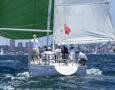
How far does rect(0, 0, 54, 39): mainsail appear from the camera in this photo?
16188 millimetres

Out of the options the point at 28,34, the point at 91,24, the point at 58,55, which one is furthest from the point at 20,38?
the point at 91,24

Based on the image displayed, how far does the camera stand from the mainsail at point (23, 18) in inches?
637

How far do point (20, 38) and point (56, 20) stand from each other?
9.91ft

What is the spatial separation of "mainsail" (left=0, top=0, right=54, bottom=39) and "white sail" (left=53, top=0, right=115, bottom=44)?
1.62 meters

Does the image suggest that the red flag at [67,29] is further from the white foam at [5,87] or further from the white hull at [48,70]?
the white foam at [5,87]

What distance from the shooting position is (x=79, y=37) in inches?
599

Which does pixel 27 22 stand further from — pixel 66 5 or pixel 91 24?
pixel 91 24

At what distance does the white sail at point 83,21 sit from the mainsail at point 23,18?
1.62 meters

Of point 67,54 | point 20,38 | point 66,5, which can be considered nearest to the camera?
point 67,54

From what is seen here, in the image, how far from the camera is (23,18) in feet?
55.1

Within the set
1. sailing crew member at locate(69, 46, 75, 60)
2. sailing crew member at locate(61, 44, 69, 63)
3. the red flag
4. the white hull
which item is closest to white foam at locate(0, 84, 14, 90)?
the white hull

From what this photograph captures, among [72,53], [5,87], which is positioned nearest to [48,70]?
[72,53]

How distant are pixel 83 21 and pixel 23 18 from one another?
4298 mm

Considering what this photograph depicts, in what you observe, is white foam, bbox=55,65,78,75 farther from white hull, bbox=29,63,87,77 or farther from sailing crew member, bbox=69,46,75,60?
sailing crew member, bbox=69,46,75,60
